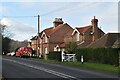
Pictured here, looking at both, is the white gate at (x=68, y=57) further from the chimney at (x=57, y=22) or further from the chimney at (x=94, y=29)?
the chimney at (x=57, y=22)

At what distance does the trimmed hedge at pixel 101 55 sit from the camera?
36.2 meters

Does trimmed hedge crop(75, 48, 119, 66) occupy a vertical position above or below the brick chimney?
below

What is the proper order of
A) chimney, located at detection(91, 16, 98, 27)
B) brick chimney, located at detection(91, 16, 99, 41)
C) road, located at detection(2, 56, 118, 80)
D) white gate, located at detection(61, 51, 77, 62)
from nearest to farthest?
road, located at detection(2, 56, 118, 80)
white gate, located at detection(61, 51, 77, 62)
chimney, located at detection(91, 16, 98, 27)
brick chimney, located at detection(91, 16, 99, 41)

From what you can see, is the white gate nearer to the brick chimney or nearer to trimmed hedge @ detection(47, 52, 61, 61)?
trimmed hedge @ detection(47, 52, 61, 61)

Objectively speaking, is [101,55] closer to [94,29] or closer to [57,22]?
[94,29]

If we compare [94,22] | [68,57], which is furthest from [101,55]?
[94,22]

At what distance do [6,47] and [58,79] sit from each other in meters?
88.0

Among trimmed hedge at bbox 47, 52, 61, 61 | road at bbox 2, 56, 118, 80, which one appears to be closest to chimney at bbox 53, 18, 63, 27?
trimmed hedge at bbox 47, 52, 61, 61

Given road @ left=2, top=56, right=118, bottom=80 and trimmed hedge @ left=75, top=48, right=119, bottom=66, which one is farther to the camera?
trimmed hedge @ left=75, top=48, right=119, bottom=66

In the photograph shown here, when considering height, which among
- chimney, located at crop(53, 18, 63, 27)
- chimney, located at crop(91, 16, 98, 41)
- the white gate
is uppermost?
chimney, located at crop(53, 18, 63, 27)

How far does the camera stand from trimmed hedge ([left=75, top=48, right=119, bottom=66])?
36.2 meters

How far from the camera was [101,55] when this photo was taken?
40188 mm

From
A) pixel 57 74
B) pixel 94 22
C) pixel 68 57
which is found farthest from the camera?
pixel 94 22

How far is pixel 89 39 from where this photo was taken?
69375 mm
